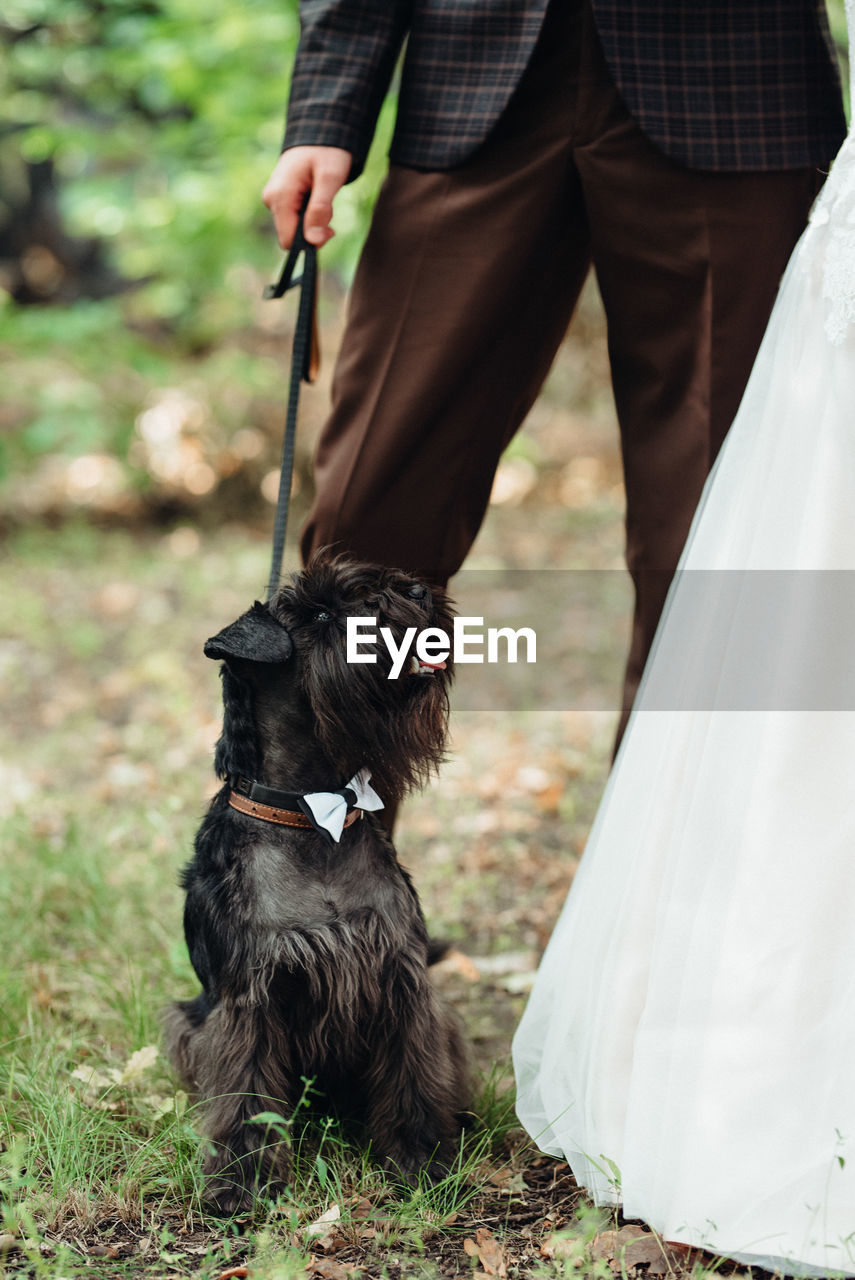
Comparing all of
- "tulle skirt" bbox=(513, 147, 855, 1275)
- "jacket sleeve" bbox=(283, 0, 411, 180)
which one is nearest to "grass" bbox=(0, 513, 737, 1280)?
"tulle skirt" bbox=(513, 147, 855, 1275)

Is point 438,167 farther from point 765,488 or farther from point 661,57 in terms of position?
point 765,488

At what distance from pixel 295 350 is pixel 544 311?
0.52m

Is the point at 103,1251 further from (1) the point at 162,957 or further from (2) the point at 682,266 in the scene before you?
(2) the point at 682,266

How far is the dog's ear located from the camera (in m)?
1.90

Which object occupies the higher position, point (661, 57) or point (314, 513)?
point (661, 57)

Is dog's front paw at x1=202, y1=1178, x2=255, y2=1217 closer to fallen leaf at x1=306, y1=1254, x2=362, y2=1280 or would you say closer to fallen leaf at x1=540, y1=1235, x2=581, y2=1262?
fallen leaf at x1=306, y1=1254, x2=362, y2=1280

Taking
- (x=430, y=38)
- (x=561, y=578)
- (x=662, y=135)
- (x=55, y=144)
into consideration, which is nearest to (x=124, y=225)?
(x=55, y=144)

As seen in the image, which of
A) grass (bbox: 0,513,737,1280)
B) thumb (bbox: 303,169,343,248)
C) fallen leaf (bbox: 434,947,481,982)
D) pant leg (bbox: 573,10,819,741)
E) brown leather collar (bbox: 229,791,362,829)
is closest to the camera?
grass (bbox: 0,513,737,1280)

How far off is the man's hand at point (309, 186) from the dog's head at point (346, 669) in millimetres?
697

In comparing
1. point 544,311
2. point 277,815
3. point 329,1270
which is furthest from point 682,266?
point 329,1270

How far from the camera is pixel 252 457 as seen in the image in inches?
291

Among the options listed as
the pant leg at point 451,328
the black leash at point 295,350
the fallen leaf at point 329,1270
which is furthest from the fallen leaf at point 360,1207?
the pant leg at point 451,328

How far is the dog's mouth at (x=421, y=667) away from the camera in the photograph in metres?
1.94

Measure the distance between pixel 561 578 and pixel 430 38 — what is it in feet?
15.2
